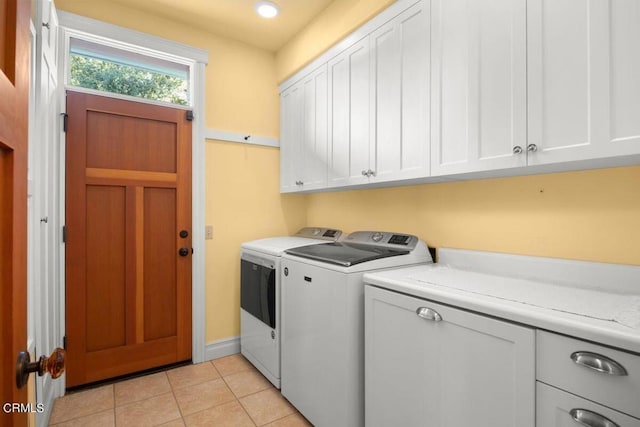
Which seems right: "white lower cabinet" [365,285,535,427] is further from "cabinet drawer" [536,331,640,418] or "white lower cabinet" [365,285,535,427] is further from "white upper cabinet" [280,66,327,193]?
"white upper cabinet" [280,66,327,193]

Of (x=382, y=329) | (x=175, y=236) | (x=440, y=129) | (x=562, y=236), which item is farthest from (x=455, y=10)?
(x=175, y=236)

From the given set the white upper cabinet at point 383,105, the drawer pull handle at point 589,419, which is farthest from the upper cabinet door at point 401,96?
the drawer pull handle at point 589,419

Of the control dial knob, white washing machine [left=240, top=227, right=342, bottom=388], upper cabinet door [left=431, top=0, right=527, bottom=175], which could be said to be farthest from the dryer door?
→ upper cabinet door [left=431, top=0, right=527, bottom=175]

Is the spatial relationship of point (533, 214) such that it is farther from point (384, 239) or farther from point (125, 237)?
point (125, 237)

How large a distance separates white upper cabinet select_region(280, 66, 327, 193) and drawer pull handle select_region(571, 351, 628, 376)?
184cm

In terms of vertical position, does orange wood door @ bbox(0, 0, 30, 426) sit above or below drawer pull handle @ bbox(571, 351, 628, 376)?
above

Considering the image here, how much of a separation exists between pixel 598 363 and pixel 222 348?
2.64 metres

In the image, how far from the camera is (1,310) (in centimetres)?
60

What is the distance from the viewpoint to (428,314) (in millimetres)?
1279

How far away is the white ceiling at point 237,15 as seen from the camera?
239cm

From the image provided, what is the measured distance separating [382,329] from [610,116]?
120 cm

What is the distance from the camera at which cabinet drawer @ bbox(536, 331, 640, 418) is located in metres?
0.82

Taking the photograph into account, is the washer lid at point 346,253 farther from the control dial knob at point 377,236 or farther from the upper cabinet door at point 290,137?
the upper cabinet door at point 290,137

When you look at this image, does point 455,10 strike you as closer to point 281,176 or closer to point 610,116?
point 610,116
